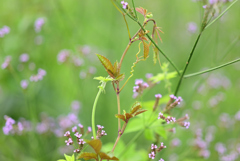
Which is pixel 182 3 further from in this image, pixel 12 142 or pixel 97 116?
pixel 12 142

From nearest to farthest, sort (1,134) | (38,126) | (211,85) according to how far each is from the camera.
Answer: (38,126), (1,134), (211,85)

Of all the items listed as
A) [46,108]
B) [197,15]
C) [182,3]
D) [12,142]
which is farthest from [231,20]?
[12,142]

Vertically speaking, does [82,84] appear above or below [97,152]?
above

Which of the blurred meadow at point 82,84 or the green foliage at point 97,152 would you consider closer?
the green foliage at point 97,152

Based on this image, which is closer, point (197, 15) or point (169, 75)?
point (169, 75)

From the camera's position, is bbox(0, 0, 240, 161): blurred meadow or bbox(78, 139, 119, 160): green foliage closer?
bbox(78, 139, 119, 160): green foliage

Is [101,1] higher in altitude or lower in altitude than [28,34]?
higher

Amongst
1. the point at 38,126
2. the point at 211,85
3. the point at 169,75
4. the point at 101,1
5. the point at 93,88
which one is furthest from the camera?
the point at 101,1

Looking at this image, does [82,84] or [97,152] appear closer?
[97,152]
